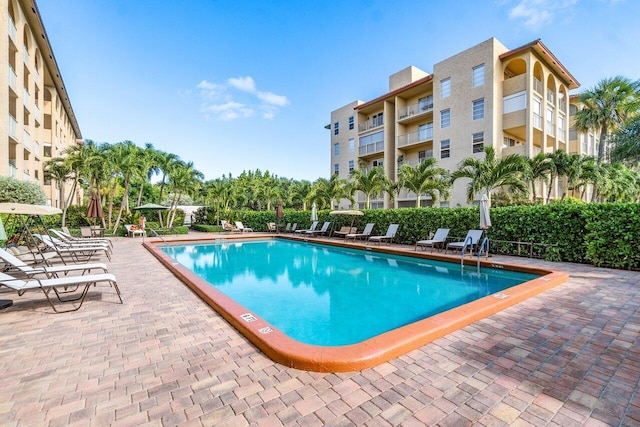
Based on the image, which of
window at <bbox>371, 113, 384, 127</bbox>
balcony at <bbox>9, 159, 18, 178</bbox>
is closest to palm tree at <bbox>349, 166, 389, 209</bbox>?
window at <bbox>371, 113, 384, 127</bbox>

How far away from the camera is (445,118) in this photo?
23.4 metres

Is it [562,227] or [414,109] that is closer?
[562,227]

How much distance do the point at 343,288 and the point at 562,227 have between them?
296 inches

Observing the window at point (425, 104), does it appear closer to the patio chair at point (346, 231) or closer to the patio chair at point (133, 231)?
the patio chair at point (346, 231)

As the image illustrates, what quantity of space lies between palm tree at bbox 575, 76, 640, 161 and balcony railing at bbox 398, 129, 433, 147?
1082 cm

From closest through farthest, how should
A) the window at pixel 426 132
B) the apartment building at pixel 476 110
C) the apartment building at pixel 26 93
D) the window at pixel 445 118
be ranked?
the apartment building at pixel 26 93 < the apartment building at pixel 476 110 < the window at pixel 445 118 < the window at pixel 426 132

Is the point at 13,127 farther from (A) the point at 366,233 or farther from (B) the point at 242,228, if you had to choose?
(A) the point at 366,233

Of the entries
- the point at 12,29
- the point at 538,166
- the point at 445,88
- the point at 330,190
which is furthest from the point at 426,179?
the point at 12,29

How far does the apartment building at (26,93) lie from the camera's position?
51.6 feet

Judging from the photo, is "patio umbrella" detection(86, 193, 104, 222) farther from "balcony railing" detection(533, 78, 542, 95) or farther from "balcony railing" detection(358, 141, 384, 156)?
"balcony railing" detection(533, 78, 542, 95)

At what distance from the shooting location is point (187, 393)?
2.65 metres

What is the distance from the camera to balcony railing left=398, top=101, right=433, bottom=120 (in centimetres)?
2526

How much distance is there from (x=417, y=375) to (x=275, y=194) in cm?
3005

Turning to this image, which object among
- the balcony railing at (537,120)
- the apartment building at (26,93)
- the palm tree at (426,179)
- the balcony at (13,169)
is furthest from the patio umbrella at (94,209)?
the balcony railing at (537,120)
